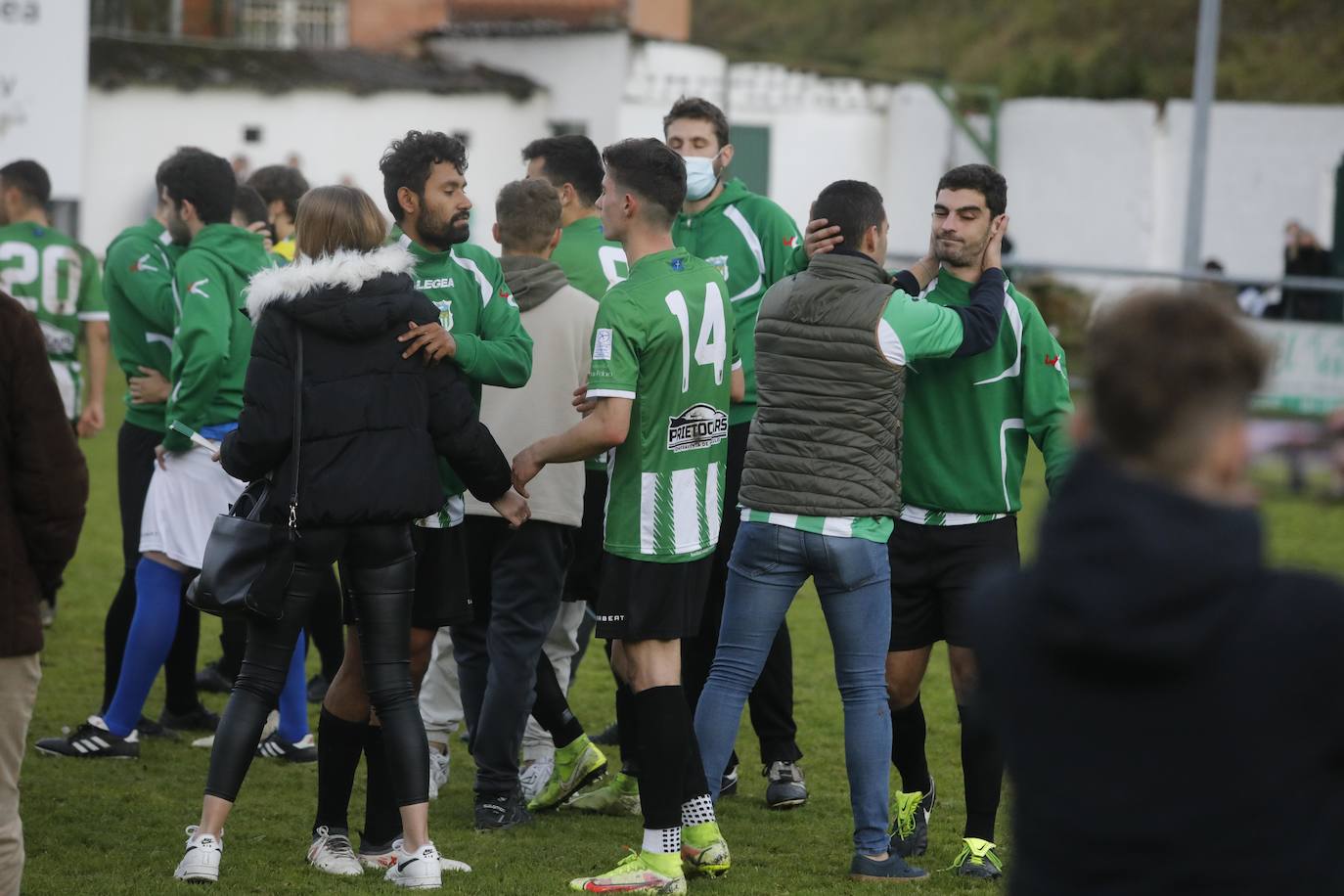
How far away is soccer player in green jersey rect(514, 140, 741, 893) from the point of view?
4.54 m

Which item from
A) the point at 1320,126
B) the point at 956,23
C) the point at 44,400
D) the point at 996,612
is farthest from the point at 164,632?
the point at 956,23

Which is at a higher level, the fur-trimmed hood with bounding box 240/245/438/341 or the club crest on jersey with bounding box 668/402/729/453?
the fur-trimmed hood with bounding box 240/245/438/341

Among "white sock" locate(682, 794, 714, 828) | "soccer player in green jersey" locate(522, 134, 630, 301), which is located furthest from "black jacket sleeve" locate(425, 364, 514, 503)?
"soccer player in green jersey" locate(522, 134, 630, 301)

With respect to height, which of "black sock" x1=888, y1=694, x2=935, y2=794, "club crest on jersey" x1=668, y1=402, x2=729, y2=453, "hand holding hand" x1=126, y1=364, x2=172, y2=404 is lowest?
"black sock" x1=888, y1=694, x2=935, y2=794

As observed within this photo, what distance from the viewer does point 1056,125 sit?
29203mm

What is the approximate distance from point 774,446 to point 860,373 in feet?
1.05

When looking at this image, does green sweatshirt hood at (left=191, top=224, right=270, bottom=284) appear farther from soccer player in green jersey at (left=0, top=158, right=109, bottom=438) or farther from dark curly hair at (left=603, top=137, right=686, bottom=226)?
soccer player in green jersey at (left=0, top=158, right=109, bottom=438)

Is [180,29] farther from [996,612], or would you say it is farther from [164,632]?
[996,612]

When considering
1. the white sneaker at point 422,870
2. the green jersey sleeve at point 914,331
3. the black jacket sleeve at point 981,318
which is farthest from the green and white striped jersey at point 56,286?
the black jacket sleeve at point 981,318

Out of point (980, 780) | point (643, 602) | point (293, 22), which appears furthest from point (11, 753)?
point (293, 22)

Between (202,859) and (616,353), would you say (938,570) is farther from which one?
(202,859)

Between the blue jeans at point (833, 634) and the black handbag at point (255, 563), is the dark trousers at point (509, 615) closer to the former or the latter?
the blue jeans at point (833, 634)

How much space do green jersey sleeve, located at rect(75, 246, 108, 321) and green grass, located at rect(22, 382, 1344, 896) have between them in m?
1.62

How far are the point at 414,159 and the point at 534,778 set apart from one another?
7.17 ft
